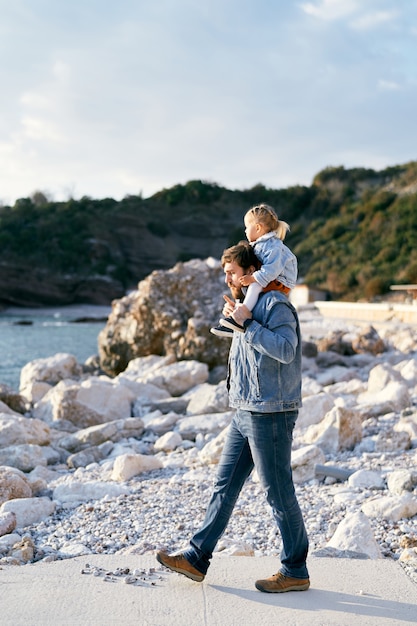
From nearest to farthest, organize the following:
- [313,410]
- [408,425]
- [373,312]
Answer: [408,425] → [313,410] → [373,312]

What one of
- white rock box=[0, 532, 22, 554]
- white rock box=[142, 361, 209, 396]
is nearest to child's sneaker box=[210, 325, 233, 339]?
white rock box=[0, 532, 22, 554]

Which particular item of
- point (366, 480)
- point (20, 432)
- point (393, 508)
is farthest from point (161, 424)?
point (393, 508)

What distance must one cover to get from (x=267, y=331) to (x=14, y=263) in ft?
219

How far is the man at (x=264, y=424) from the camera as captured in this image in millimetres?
2861

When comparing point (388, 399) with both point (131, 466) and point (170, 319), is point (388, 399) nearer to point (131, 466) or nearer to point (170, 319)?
point (131, 466)

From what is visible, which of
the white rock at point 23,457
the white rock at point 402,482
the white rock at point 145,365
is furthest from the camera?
the white rock at point 145,365

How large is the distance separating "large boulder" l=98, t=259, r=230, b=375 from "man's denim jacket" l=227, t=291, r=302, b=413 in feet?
30.0

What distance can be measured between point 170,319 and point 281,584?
10.4 m

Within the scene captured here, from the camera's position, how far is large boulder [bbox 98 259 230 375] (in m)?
12.6

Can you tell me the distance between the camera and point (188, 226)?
78.8 metres

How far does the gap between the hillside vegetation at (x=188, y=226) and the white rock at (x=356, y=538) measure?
1807 inches

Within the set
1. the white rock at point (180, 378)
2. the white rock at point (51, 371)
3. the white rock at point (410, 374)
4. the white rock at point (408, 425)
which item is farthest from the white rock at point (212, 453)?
the white rock at point (51, 371)

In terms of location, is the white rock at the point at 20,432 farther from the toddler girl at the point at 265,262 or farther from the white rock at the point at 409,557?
the toddler girl at the point at 265,262

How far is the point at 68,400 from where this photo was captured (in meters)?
8.81
